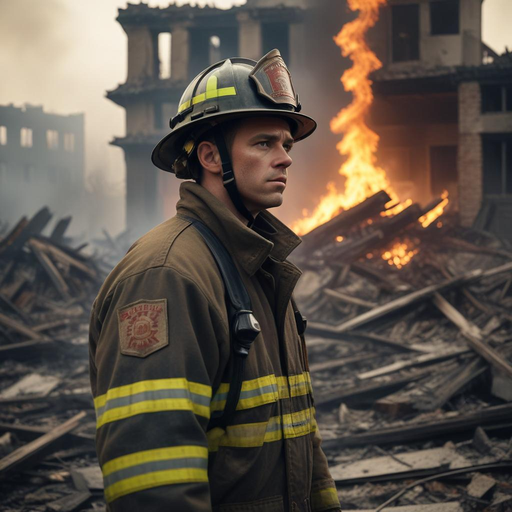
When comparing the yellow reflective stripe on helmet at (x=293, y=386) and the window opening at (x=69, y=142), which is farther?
the window opening at (x=69, y=142)

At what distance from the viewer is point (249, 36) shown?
27.0 metres

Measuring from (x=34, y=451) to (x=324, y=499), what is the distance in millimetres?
4235

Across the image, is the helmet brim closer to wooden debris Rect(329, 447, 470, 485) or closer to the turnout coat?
the turnout coat

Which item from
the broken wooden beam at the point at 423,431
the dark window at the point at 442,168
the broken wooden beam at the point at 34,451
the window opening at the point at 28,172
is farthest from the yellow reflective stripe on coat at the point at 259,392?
the window opening at the point at 28,172

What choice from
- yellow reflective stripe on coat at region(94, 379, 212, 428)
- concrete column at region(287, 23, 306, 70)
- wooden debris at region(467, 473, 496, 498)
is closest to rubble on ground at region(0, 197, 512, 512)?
wooden debris at region(467, 473, 496, 498)

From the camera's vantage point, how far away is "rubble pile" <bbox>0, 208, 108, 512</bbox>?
5223 millimetres

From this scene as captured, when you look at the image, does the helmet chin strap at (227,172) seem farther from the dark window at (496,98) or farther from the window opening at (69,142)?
the window opening at (69,142)

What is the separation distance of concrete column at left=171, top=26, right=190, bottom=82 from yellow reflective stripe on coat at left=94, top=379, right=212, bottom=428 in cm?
2781

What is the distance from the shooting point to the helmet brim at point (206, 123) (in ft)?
7.14

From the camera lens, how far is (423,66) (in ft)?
73.7

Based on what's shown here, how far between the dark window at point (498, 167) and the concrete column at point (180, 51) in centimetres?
1526

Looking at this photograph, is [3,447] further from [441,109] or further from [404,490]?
[441,109]

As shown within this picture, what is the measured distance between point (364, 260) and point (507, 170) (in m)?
7.70

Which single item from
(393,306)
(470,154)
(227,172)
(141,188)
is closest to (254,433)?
(227,172)
